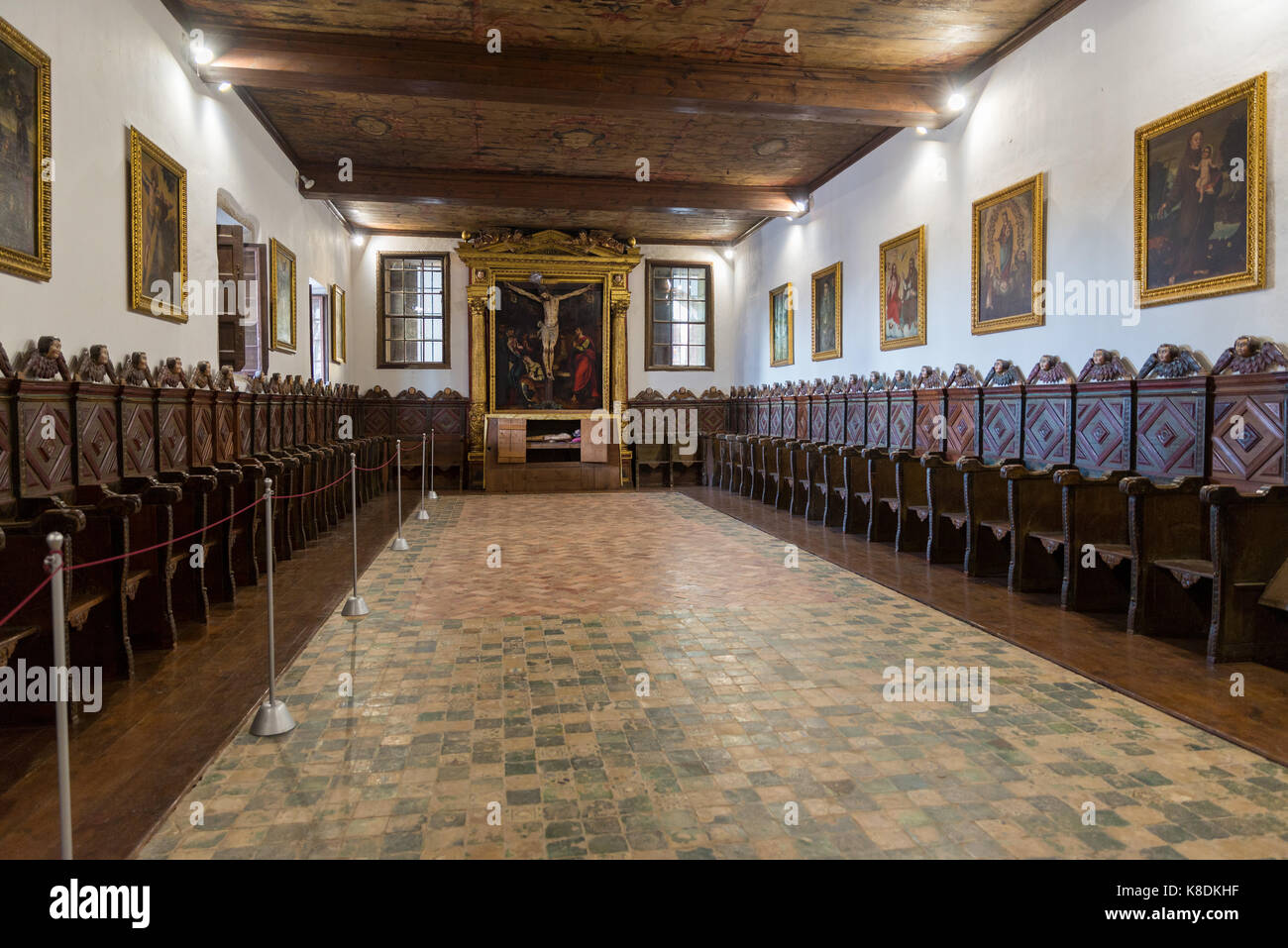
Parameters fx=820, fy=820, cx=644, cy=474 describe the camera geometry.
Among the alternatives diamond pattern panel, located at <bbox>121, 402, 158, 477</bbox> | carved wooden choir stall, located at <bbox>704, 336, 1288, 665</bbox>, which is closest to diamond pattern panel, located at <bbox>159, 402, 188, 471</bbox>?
diamond pattern panel, located at <bbox>121, 402, 158, 477</bbox>

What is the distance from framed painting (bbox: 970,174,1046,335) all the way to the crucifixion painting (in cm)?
863

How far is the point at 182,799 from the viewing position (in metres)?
2.79

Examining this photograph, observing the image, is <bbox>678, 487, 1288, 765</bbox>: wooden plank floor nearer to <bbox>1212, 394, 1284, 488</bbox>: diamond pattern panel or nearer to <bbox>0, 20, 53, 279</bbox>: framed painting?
<bbox>1212, 394, 1284, 488</bbox>: diamond pattern panel

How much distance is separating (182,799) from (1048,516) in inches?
220

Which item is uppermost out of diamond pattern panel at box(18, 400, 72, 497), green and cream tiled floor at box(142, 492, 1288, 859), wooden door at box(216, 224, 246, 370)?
wooden door at box(216, 224, 246, 370)

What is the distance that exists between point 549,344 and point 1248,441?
11.9m

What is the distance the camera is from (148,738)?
334 cm

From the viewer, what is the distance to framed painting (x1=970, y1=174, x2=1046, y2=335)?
6926mm

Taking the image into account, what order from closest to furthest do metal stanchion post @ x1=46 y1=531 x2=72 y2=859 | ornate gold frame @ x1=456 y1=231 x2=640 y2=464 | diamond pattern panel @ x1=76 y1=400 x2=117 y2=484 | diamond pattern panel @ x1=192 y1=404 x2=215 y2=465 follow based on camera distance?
metal stanchion post @ x1=46 y1=531 x2=72 y2=859
diamond pattern panel @ x1=76 y1=400 x2=117 y2=484
diamond pattern panel @ x1=192 y1=404 x2=215 y2=465
ornate gold frame @ x1=456 y1=231 x2=640 y2=464

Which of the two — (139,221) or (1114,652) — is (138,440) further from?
(1114,652)

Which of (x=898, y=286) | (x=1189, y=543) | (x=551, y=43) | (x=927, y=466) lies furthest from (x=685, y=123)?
(x=1189, y=543)

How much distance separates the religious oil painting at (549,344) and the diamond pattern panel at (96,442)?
9.88 m

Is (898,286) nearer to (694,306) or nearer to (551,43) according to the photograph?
(551,43)

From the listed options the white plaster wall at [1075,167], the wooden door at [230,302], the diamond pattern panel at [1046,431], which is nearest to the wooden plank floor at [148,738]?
the wooden door at [230,302]
